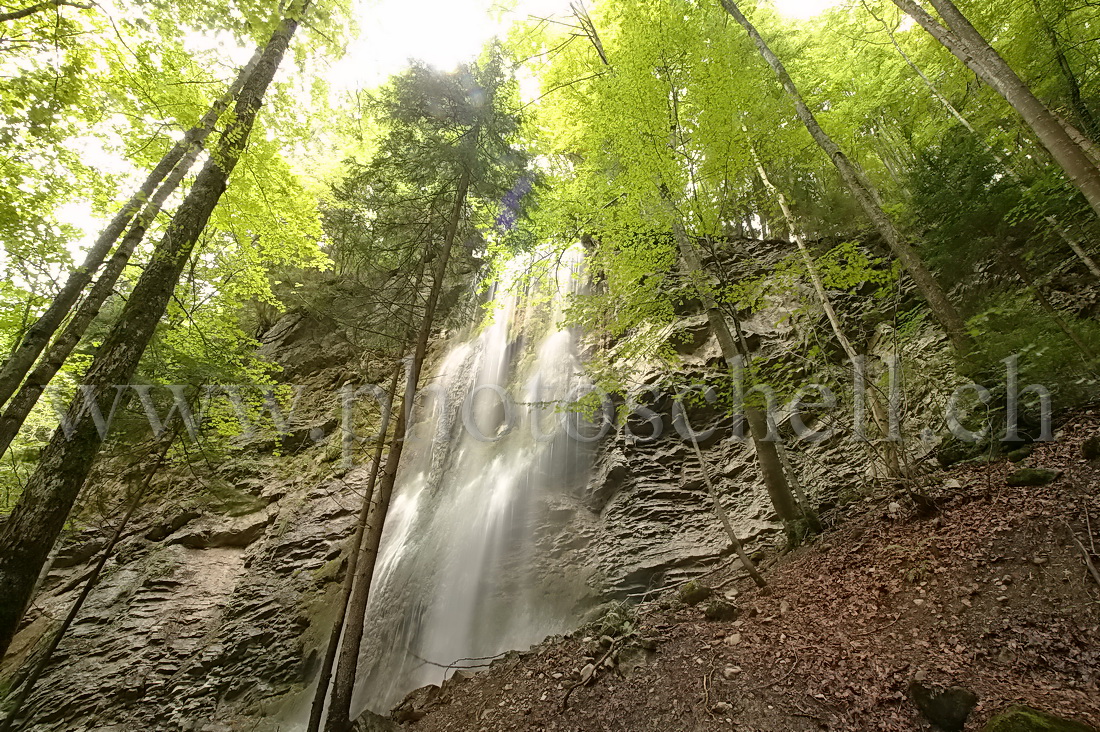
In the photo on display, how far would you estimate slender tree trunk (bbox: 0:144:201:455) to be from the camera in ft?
13.5

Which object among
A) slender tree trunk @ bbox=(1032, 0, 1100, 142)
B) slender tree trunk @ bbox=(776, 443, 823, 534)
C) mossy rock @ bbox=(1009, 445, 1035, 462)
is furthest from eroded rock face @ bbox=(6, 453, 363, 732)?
slender tree trunk @ bbox=(1032, 0, 1100, 142)

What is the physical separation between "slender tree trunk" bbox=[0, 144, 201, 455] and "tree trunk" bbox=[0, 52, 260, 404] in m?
0.10

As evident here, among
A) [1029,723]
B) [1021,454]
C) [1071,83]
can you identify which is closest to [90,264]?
[1029,723]

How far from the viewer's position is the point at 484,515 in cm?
961

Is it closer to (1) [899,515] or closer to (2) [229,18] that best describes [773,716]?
(1) [899,515]

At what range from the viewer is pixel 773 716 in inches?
128

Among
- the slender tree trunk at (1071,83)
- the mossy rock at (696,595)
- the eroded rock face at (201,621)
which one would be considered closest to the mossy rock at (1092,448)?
the mossy rock at (696,595)

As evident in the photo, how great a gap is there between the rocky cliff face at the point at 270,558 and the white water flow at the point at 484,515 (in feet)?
2.00

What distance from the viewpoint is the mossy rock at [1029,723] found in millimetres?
2174

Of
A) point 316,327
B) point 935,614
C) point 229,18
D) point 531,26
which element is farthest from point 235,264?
point 935,614

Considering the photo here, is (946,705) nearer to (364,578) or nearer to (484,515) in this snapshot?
(364,578)

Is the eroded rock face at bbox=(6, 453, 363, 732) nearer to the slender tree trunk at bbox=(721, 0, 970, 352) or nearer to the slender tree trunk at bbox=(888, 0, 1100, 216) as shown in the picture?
the slender tree trunk at bbox=(721, 0, 970, 352)

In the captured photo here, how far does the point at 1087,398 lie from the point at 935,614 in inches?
154

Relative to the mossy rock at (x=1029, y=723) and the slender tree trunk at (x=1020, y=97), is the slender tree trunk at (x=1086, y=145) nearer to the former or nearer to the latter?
the slender tree trunk at (x=1020, y=97)
